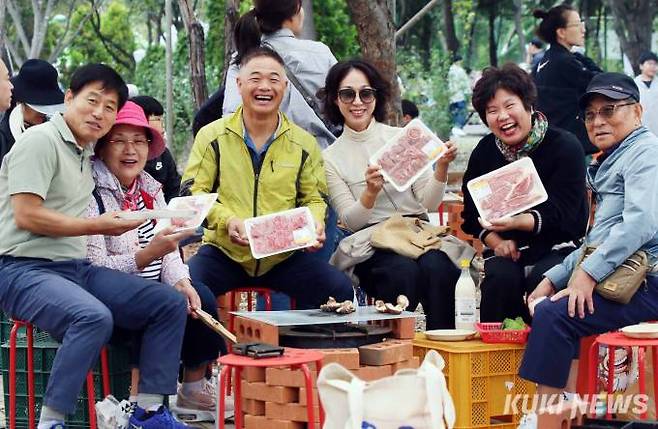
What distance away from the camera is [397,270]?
5973 millimetres

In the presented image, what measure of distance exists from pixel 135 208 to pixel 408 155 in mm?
1397

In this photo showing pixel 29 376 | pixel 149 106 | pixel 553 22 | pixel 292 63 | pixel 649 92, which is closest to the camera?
pixel 29 376

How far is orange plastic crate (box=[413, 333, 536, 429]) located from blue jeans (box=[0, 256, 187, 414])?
1217 millimetres

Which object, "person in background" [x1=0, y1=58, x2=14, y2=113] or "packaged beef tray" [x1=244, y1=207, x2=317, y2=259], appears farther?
"person in background" [x1=0, y1=58, x2=14, y2=113]

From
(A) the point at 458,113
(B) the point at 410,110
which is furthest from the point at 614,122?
(A) the point at 458,113

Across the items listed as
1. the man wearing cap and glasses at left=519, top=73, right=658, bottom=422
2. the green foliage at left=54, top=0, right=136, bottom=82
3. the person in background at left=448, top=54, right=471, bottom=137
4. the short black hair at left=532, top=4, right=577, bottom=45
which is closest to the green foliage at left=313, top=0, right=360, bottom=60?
the person in background at left=448, top=54, right=471, bottom=137

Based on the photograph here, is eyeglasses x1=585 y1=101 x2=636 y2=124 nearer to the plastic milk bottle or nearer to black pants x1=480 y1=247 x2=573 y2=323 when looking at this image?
black pants x1=480 y1=247 x2=573 y2=323

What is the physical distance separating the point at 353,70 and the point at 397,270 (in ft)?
3.72

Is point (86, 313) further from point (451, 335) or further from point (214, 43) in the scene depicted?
point (214, 43)

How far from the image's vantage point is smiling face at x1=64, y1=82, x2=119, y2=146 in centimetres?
518

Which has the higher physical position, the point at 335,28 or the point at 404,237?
the point at 335,28

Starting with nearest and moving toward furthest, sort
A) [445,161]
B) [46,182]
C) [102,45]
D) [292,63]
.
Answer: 1. [46,182]
2. [445,161]
3. [292,63]
4. [102,45]

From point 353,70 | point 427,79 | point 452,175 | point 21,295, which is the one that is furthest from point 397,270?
point 427,79

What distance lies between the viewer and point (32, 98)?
627cm
